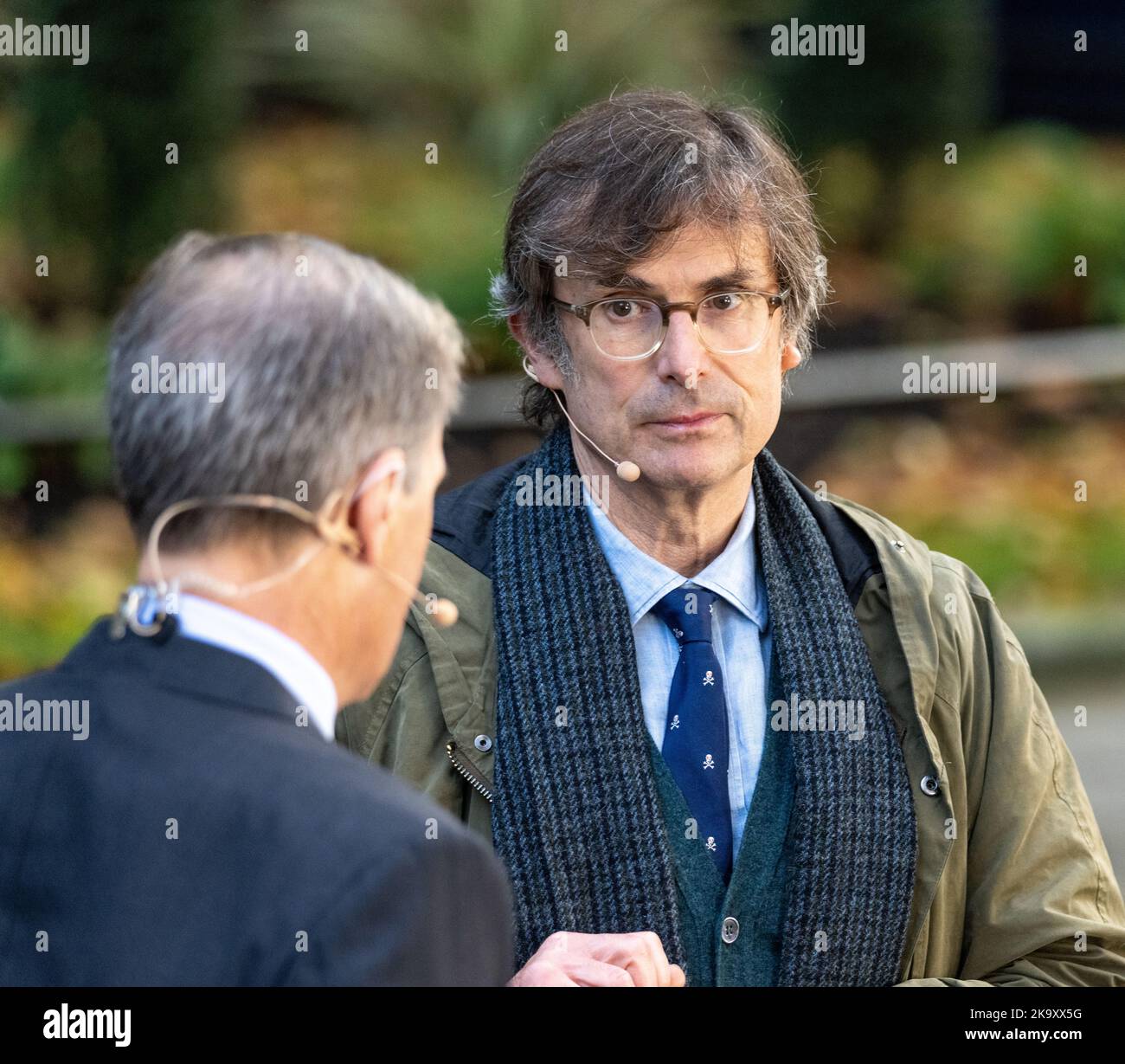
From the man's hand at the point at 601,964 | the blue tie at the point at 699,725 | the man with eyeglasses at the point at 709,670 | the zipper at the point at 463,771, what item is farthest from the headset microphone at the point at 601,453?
the man's hand at the point at 601,964

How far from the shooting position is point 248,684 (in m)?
1.58

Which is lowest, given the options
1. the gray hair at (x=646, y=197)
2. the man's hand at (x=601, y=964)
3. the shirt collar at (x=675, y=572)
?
the man's hand at (x=601, y=964)

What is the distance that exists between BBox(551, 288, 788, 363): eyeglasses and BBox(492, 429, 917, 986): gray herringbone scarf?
1.24 feet

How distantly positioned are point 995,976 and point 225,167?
18.7 ft

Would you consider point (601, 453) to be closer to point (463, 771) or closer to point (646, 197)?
point (646, 197)

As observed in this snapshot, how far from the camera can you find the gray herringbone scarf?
2.47 m

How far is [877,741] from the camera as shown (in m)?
2.60

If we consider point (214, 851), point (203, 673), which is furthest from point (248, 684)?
point (214, 851)

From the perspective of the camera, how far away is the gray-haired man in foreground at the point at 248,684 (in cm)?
145

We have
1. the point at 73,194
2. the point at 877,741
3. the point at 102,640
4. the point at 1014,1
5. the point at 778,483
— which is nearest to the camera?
the point at 102,640

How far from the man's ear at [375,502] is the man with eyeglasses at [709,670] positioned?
Result: 0.85m

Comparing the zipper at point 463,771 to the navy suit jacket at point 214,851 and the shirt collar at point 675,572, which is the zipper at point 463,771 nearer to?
the shirt collar at point 675,572

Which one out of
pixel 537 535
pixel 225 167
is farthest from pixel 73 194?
pixel 537 535
